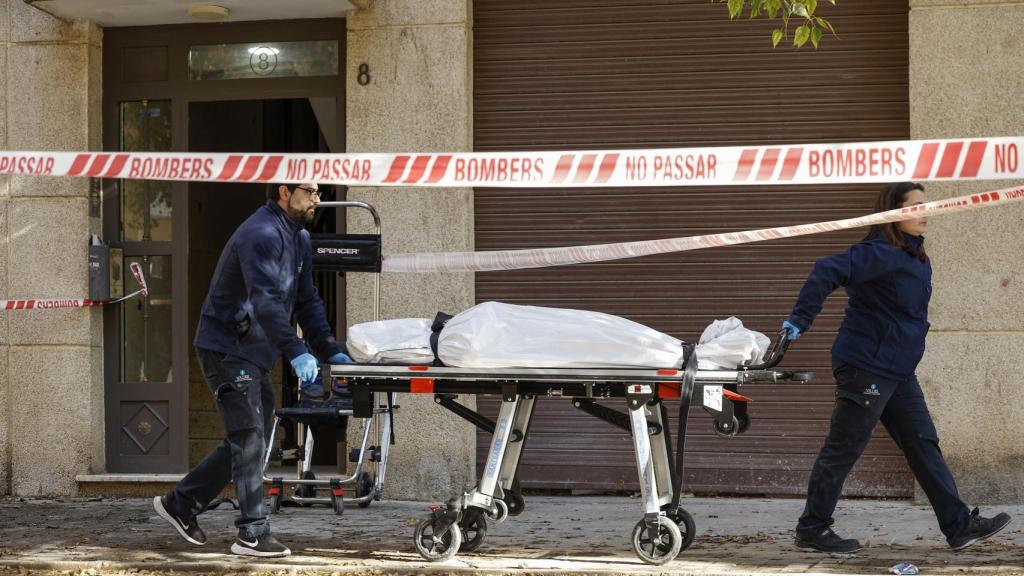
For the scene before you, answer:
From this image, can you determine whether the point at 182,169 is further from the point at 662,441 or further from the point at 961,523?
the point at 961,523

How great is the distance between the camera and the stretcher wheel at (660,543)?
6.30 m

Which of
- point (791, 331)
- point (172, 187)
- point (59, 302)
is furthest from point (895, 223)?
point (59, 302)

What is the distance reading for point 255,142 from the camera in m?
12.1

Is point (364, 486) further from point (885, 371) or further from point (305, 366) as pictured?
point (885, 371)

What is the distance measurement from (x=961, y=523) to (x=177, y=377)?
5824 mm

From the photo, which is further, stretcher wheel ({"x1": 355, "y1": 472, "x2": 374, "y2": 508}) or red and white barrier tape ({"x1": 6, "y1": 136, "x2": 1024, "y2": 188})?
stretcher wheel ({"x1": 355, "y1": 472, "x2": 374, "y2": 508})

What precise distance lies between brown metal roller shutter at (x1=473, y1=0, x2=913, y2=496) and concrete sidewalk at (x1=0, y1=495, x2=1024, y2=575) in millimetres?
399

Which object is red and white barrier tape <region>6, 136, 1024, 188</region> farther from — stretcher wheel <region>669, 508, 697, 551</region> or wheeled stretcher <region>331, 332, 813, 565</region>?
stretcher wheel <region>669, 508, 697, 551</region>

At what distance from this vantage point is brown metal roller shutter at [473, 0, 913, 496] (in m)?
9.05

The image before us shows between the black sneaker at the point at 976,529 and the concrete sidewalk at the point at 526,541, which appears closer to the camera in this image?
the concrete sidewalk at the point at 526,541

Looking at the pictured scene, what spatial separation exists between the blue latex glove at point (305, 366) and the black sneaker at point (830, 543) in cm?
263

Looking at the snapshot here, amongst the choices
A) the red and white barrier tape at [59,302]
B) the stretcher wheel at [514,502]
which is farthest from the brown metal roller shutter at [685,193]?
the red and white barrier tape at [59,302]

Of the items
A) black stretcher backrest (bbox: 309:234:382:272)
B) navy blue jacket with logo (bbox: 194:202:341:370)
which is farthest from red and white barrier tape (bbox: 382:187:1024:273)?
navy blue jacket with logo (bbox: 194:202:341:370)

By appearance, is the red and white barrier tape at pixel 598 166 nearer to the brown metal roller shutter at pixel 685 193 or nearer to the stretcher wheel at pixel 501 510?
the stretcher wheel at pixel 501 510
